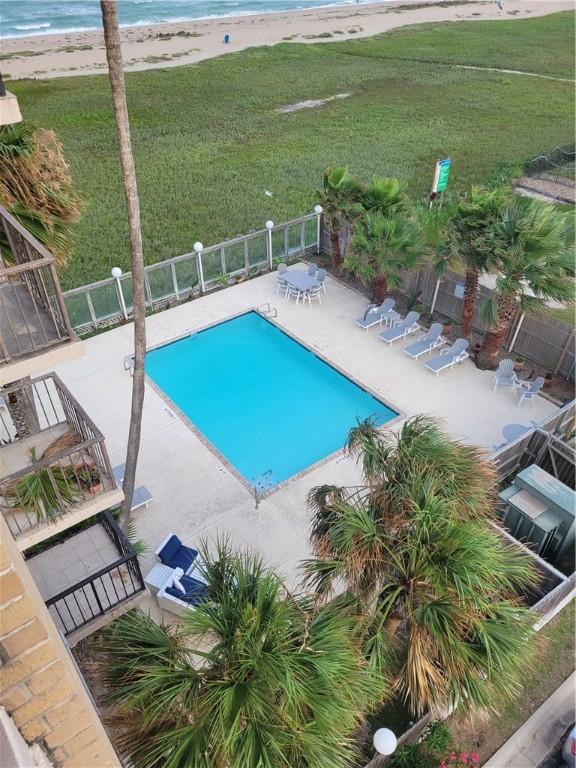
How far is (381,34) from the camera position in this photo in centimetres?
6831

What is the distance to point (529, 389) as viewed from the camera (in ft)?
45.8

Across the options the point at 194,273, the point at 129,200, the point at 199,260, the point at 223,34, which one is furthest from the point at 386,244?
the point at 223,34

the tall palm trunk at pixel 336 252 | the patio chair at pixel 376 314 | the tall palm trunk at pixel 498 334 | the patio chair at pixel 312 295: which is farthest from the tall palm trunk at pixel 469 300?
the tall palm trunk at pixel 336 252

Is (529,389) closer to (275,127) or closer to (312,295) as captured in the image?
(312,295)

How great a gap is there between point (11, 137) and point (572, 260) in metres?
11.8

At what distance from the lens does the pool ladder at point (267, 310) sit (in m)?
17.6

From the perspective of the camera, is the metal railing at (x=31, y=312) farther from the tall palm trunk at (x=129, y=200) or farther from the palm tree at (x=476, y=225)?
the palm tree at (x=476, y=225)

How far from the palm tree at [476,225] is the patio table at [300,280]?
548 centimetres

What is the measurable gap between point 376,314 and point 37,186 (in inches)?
432

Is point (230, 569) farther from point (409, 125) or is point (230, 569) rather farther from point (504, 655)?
point (409, 125)

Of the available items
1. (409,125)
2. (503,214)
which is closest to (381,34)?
(409,125)

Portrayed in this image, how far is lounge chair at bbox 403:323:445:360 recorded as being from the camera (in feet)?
50.5

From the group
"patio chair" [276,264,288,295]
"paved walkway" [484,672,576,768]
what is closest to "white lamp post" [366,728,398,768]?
"paved walkway" [484,672,576,768]

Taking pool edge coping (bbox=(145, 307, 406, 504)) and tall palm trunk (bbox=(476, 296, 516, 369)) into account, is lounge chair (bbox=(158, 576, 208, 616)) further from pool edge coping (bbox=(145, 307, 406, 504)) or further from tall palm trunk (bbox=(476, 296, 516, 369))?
tall palm trunk (bbox=(476, 296, 516, 369))
